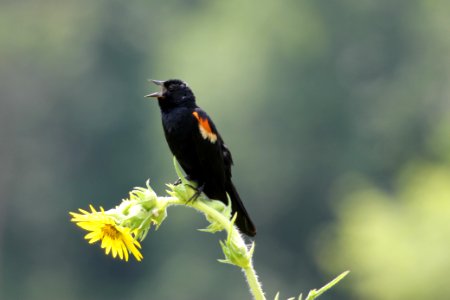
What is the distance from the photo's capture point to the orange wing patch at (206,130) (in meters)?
5.35

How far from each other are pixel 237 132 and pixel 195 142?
96.7 ft

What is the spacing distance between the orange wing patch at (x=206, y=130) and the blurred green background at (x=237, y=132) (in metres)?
22.1

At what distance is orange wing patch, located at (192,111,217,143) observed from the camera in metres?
5.35

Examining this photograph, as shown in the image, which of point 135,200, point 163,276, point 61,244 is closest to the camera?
point 135,200

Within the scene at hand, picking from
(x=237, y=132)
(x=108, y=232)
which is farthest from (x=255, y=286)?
(x=237, y=132)

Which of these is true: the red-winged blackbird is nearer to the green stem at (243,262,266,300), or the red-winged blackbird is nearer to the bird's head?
the bird's head

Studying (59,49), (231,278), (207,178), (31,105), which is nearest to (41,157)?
(31,105)

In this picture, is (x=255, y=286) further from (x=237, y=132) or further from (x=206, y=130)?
(x=237, y=132)

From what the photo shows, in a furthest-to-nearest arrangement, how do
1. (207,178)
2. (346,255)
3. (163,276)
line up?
(163,276), (346,255), (207,178)

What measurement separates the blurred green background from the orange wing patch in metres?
22.1

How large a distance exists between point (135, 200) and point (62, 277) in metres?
32.9

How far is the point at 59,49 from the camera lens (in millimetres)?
44344

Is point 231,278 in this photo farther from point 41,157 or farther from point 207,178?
point 207,178

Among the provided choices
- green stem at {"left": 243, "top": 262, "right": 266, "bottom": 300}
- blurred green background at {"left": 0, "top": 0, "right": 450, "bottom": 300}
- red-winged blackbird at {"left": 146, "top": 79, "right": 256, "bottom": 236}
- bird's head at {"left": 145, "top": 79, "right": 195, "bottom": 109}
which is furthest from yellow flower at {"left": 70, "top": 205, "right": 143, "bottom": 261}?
blurred green background at {"left": 0, "top": 0, "right": 450, "bottom": 300}
